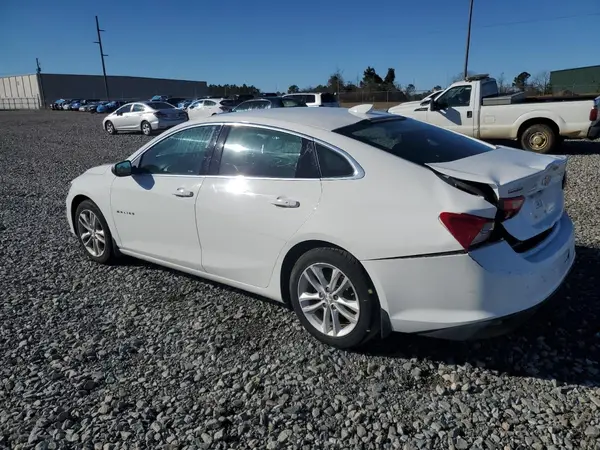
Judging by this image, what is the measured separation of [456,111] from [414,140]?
32.3 feet

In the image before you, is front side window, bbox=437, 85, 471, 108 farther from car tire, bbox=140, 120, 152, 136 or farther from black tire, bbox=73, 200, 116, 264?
car tire, bbox=140, 120, 152, 136

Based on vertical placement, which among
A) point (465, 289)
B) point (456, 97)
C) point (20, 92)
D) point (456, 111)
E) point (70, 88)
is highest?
point (70, 88)

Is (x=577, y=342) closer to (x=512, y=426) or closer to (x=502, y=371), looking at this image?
(x=502, y=371)

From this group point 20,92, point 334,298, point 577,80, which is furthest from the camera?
point 20,92

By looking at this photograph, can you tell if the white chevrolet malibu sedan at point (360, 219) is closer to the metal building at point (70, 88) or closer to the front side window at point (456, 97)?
the front side window at point (456, 97)

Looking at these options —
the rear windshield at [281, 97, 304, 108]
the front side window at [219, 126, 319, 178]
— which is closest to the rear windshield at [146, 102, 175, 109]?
the rear windshield at [281, 97, 304, 108]

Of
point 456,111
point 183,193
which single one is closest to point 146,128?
point 456,111

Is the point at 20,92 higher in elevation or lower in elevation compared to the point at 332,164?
higher

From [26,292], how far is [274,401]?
2951 mm

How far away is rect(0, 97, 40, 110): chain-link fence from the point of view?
78062 mm

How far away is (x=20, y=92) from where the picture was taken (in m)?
87.4

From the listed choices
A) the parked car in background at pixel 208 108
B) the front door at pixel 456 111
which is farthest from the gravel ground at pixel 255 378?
the parked car in background at pixel 208 108

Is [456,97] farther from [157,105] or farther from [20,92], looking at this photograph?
[20,92]

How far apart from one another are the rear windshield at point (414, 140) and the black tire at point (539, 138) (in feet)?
28.0
